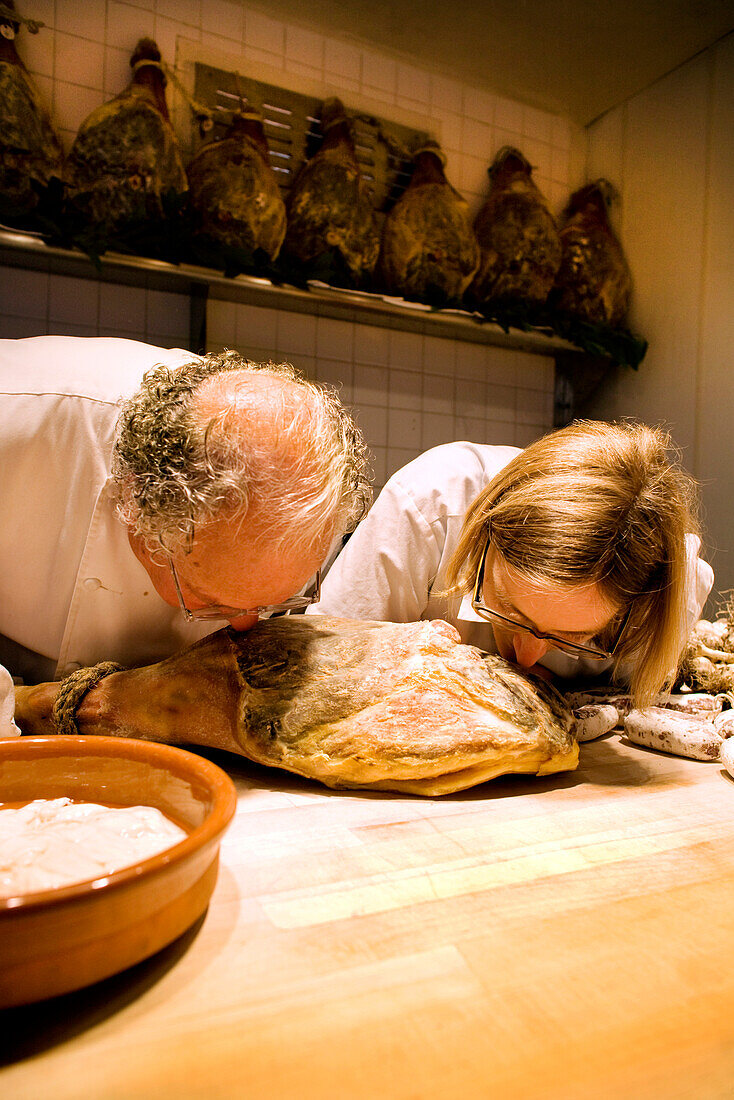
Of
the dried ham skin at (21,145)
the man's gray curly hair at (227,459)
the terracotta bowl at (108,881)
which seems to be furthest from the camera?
the dried ham skin at (21,145)

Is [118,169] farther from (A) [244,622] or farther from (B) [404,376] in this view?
(A) [244,622]

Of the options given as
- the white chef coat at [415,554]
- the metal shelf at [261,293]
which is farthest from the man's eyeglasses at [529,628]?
the metal shelf at [261,293]

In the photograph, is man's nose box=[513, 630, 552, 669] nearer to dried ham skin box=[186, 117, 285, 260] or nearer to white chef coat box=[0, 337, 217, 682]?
white chef coat box=[0, 337, 217, 682]

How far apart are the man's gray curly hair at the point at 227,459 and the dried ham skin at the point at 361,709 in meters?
0.17

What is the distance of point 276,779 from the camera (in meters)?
0.97

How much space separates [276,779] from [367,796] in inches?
5.3

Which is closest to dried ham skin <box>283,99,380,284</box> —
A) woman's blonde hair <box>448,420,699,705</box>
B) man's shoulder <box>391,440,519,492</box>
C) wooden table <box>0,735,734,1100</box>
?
man's shoulder <box>391,440,519,492</box>

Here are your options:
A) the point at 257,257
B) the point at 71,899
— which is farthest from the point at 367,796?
the point at 257,257

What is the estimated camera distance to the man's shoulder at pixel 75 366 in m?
1.12

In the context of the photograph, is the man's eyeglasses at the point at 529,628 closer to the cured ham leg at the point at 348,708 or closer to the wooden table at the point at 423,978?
the cured ham leg at the point at 348,708

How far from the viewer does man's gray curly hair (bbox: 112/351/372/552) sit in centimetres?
91

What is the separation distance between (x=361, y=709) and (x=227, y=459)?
0.37 meters

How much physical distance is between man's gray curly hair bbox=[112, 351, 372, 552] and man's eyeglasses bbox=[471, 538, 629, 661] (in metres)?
0.28

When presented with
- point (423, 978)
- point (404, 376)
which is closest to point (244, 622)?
point (423, 978)
